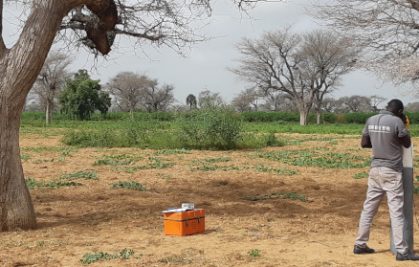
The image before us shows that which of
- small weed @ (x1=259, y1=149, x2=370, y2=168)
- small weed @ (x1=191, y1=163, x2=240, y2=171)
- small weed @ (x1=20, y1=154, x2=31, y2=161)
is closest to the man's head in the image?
→ small weed @ (x1=191, y1=163, x2=240, y2=171)

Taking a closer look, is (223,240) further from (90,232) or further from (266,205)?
(266,205)

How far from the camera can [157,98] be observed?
80062mm

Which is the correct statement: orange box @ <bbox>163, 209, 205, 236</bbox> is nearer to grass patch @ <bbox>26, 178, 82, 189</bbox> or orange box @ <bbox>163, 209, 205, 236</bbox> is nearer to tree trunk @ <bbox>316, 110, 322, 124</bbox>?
grass patch @ <bbox>26, 178, 82, 189</bbox>

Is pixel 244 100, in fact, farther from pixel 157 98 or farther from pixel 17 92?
pixel 17 92

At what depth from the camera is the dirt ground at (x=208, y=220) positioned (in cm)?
544

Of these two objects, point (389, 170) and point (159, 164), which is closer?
point (389, 170)

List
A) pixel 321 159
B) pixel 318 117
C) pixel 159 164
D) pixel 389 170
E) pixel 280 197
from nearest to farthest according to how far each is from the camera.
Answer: pixel 389 170, pixel 280 197, pixel 159 164, pixel 321 159, pixel 318 117

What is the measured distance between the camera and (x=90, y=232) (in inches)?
262

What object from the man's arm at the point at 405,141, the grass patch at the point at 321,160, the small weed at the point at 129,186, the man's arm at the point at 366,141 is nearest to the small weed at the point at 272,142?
the grass patch at the point at 321,160

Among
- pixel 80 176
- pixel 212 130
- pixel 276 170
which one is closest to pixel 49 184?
pixel 80 176

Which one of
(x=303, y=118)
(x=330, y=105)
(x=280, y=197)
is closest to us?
(x=280, y=197)

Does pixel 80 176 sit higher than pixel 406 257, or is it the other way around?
pixel 80 176

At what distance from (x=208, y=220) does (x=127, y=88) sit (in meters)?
70.6

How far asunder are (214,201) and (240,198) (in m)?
0.50
